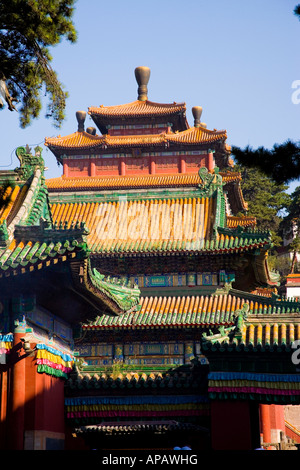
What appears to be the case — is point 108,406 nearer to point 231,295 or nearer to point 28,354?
point 28,354

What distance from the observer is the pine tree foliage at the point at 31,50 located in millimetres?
14961

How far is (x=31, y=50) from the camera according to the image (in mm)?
15742

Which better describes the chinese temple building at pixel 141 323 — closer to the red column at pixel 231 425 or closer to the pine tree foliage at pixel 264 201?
the red column at pixel 231 425

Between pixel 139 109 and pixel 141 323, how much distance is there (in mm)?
31907

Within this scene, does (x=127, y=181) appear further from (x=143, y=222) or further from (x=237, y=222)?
(x=143, y=222)

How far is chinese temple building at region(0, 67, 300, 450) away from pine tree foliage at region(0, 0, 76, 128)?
2060 millimetres

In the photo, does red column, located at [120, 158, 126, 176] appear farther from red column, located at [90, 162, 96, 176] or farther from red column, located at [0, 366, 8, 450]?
red column, located at [0, 366, 8, 450]

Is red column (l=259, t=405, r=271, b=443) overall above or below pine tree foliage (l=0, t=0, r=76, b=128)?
below

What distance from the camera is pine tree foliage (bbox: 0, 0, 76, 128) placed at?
49.1 ft

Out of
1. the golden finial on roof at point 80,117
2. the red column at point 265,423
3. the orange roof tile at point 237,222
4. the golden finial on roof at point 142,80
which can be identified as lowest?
the red column at point 265,423

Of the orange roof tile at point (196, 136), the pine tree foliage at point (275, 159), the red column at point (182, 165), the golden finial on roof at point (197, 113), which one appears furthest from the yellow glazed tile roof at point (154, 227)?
the golden finial on roof at point (197, 113)

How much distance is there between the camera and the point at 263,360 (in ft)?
61.0

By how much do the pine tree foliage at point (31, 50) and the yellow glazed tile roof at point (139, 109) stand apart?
3684 cm

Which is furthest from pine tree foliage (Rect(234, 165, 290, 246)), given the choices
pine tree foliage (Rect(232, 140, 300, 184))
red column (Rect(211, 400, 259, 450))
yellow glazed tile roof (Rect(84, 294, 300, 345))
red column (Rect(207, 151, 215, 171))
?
pine tree foliage (Rect(232, 140, 300, 184))
